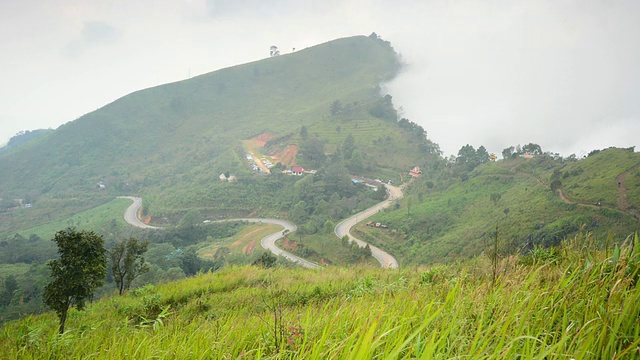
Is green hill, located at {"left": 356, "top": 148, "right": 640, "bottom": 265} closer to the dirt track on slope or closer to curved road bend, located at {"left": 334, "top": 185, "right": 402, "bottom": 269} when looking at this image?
the dirt track on slope

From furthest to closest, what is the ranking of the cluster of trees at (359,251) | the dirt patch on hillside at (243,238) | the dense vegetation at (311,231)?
1. the dirt patch on hillside at (243,238)
2. the cluster of trees at (359,251)
3. the dense vegetation at (311,231)

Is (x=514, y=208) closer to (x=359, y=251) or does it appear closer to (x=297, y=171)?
(x=359, y=251)

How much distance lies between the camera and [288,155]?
2776 inches

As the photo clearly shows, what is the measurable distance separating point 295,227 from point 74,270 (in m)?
40.8

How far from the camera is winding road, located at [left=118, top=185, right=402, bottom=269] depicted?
3609 cm

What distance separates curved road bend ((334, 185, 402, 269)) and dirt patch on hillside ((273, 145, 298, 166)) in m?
21.7

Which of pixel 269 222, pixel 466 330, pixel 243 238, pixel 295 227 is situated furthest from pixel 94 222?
pixel 466 330

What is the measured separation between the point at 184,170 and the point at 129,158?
83.1 ft

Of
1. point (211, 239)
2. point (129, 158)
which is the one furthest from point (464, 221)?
point (129, 158)

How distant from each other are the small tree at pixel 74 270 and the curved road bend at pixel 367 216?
92.6ft

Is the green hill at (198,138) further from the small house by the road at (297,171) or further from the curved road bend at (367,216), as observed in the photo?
the curved road bend at (367,216)

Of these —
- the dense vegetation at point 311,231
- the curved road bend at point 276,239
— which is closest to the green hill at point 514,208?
the dense vegetation at point 311,231

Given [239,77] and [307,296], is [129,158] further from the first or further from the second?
[307,296]

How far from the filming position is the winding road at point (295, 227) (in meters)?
36.1
